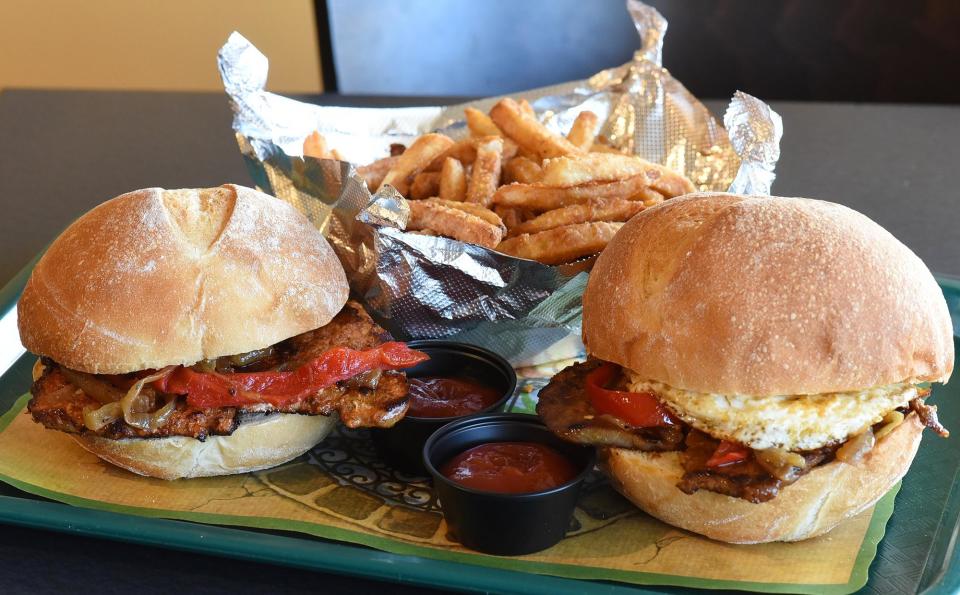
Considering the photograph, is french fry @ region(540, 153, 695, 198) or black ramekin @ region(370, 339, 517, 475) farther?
french fry @ region(540, 153, 695, 198)

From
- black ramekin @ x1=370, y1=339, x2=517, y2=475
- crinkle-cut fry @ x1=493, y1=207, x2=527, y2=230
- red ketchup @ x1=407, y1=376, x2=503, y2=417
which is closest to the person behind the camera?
black ramekin @ x1=370, y1=339, x2=517, y2=475

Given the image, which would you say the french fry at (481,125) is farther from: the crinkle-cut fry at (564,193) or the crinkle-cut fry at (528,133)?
the crinkle-cut fry at (564,193)

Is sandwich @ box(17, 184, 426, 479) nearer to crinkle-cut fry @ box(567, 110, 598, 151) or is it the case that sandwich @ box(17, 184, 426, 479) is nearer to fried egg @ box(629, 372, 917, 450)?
fried egg @ box(629, 372, 917, 450)

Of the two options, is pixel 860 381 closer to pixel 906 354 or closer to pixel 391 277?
pixel 906 354

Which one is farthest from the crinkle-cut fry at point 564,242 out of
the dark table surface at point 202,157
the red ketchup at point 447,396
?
the dark table surface at point 202,157

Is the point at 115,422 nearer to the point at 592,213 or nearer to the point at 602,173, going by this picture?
the point at 592,213

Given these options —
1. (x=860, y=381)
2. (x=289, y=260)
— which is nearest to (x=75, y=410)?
(x=289, y=260)

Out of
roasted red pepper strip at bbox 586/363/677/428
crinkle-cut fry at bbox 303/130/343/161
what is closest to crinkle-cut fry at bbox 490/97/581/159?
crinkle-cut fry at bbox 303/130/343/161
